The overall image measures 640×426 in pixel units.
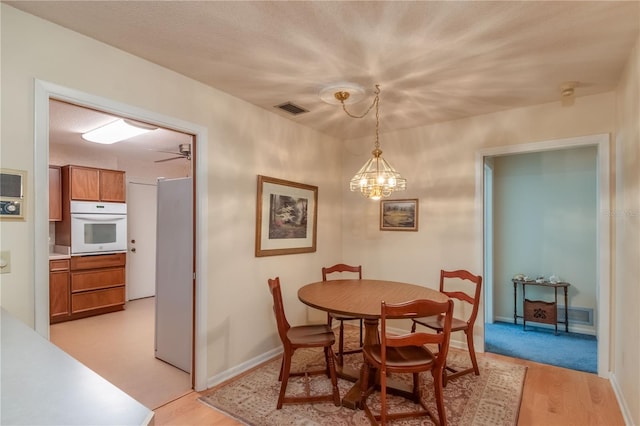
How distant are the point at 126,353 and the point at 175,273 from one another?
1.15 m

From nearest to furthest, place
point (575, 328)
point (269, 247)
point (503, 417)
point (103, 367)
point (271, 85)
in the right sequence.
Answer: point (503, 417) → point (271, 85) → point (103, 367) → point (269, 247) → point (575, 328)

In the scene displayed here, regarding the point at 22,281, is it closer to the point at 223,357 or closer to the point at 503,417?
the point at 223,357

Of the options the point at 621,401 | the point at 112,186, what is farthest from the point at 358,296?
the point at 112,186

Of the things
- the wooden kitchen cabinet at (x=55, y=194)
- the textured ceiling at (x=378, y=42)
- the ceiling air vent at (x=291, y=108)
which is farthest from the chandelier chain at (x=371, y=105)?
the wooden kitchen cabinet at (x=55, y=194)

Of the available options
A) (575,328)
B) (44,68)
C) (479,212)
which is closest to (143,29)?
(44,68)

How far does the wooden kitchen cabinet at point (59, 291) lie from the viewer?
448 cm

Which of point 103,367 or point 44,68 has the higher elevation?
point 44,68

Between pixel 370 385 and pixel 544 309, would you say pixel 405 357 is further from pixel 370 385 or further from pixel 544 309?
pixel 544 309

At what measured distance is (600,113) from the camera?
2883 mm

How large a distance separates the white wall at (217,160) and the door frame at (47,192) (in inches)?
1.2

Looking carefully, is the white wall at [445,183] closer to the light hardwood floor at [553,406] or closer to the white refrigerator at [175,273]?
the light hardwood floor at [553,406]

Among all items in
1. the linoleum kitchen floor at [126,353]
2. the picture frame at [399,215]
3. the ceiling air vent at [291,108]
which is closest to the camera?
the linoleum kitchen floor at [126,353]

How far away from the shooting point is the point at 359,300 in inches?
95.5

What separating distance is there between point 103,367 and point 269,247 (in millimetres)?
1910
